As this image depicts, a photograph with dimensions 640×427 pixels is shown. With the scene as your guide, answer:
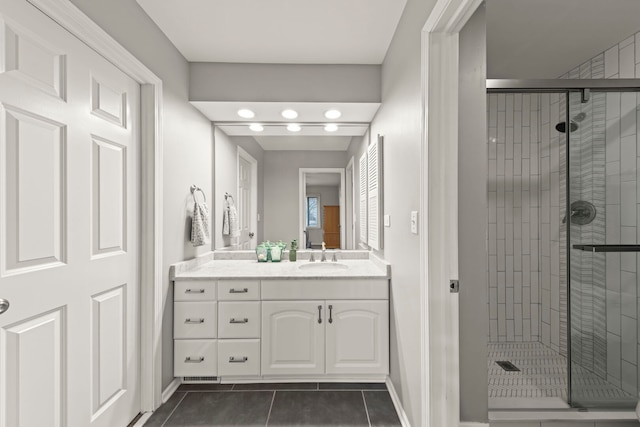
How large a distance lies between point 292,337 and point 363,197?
122 cm

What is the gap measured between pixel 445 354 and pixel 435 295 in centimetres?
25

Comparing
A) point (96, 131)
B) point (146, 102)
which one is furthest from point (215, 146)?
point (96, 131)

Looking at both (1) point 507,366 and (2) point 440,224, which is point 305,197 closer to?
(2) point 440,224

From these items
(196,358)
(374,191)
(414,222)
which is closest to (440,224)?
(414,222)

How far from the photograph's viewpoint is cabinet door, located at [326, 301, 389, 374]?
2.23 metres

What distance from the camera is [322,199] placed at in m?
2.87

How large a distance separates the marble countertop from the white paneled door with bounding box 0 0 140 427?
0.54 meters

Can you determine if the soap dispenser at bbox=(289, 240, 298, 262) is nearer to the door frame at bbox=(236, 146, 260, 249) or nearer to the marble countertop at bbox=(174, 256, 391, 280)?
the marble countertop at bbox=(174, 256, 391, 280)

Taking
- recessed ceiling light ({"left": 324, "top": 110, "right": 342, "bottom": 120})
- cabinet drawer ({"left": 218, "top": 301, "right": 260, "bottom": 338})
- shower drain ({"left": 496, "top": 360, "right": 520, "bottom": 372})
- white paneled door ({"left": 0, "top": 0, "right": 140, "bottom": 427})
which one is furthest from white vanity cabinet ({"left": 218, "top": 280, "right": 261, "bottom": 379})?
shower drain ({"left": 496, "top": 360, "right": 520, "bottom": 372})

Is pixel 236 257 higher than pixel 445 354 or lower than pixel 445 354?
higher

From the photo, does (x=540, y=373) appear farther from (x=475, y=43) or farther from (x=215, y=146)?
(x=215, y=146)

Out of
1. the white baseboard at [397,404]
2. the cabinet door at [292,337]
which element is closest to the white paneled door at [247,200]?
the cabinet door at [292,337]

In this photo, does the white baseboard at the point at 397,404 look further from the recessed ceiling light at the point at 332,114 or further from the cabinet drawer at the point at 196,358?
the recessed ceiling light at the point at 332,114

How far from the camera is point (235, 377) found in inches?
89.5
